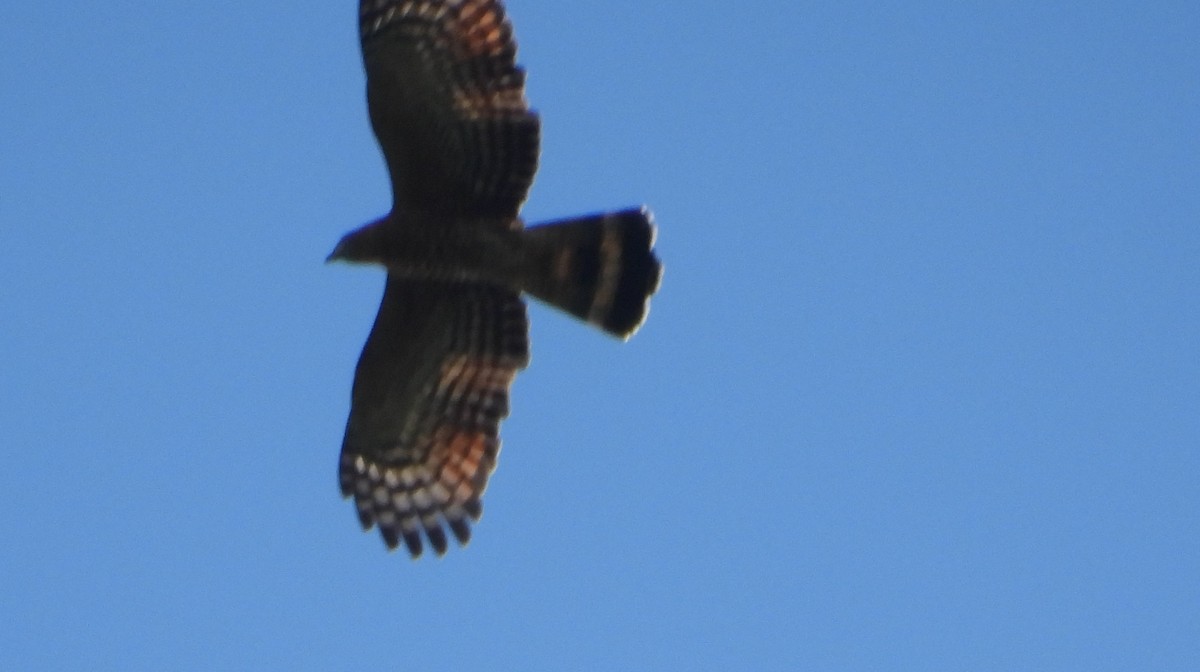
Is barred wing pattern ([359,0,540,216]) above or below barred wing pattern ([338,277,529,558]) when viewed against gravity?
above

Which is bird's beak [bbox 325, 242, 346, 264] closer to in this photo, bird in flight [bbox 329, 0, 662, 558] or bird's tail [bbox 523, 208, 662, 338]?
bird in flight [bbox 329, 0, 662, 558]

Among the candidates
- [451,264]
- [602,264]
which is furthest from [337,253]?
[602,264]

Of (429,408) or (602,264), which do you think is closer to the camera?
(602,264)

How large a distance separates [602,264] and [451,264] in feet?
2.15

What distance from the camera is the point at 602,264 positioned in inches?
379

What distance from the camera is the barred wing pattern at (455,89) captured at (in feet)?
31.0

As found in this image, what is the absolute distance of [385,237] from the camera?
32.0 feet

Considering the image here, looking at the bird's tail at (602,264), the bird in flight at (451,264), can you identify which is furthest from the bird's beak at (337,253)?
the bird's tail at (602,264)

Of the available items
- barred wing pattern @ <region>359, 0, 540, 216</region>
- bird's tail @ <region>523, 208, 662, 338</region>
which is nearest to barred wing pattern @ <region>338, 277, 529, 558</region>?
bird's tail @ <region>523, 208, 662, 338</region>

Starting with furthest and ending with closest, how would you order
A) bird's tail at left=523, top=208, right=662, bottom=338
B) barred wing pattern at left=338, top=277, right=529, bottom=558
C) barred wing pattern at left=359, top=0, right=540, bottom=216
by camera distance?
barred wing pattern at left=338, top=277, right=529, bottom=558, bird's tail at left=523, top=208, right=662, bottom=338, barred wing pattern at left=359, top=0, right=540, bottom=216

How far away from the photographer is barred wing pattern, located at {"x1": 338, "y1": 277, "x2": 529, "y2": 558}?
10031 mm

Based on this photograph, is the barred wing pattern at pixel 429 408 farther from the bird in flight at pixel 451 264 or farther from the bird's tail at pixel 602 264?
the bird's tail at pixel 602 264

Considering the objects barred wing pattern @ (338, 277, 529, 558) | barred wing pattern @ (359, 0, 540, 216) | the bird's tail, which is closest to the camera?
barred wing pattern @ (359, 0, 540, 216)

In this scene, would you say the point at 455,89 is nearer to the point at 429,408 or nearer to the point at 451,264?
the point at 451,264
